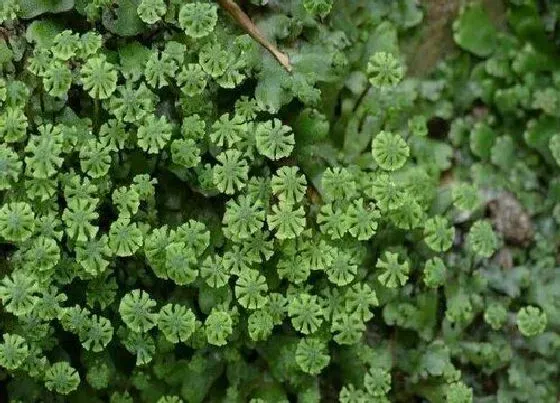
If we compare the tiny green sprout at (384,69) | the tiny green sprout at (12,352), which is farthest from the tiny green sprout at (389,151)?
the tiny green sprout at (12,352)

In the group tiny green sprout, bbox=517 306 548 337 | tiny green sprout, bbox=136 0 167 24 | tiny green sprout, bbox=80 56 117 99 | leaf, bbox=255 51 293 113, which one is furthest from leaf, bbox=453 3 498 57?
tiny green sprout, bbox=80 56 117 99

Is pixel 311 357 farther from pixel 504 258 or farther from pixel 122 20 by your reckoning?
pixel 122 20

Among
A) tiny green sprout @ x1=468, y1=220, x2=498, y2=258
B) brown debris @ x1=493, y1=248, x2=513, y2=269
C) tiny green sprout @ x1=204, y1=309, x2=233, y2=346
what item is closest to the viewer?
tiny green sprout @ x1=204, y1=309, x2=233, y2=346

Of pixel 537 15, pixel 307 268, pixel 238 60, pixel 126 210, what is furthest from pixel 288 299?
pixel 537 15

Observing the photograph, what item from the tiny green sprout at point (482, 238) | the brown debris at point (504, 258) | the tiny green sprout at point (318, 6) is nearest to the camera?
the tiny green sprout at point (318, 6)

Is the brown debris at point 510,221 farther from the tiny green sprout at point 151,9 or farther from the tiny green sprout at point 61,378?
the tiny green sprout at point 61,378

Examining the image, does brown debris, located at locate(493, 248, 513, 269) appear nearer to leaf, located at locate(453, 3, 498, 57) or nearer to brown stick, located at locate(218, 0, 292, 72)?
leaf, located at locate(453, 3, 498, 57)

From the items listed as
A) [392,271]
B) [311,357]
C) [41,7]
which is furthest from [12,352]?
[392,271]
